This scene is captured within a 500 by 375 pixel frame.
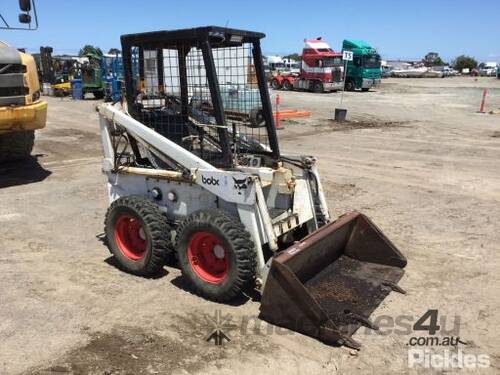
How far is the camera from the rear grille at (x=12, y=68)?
6.88 m

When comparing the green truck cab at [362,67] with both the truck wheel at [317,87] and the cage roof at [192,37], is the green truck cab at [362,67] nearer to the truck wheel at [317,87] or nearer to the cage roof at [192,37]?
the truck wheel at [317,87]

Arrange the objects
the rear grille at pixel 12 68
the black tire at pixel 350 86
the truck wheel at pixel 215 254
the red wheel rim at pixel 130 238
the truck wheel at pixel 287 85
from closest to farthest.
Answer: the truck wheel at pixel 215 254 → the red wheel rim at pixel 130 238 → the rear grille at pixel 12 68 → the black tire at pixel 350 86 → the truck wheel at pixel 287 85

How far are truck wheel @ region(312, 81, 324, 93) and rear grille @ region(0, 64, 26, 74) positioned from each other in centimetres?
2429

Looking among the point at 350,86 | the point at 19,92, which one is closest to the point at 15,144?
the point at 19,92

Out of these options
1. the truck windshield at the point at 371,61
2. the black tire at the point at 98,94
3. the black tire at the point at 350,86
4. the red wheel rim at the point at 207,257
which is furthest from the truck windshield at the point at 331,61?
the red wheel rim at the point at 207,257

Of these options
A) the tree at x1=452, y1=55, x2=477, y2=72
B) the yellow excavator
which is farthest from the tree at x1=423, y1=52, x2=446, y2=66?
Answer: the yellow excavator

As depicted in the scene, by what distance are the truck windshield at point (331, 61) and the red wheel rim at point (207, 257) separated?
27.0 metres

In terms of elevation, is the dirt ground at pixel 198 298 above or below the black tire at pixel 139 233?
below

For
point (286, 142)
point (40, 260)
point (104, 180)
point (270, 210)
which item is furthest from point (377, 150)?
point (40, 260)

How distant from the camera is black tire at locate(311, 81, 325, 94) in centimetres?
2984

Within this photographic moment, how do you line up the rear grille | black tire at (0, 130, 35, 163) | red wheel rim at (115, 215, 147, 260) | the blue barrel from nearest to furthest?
red wheel rim at (115, 215, 147, 260) < the rear grille < black tire at (0, 130, 35, 163) < the blue barrel

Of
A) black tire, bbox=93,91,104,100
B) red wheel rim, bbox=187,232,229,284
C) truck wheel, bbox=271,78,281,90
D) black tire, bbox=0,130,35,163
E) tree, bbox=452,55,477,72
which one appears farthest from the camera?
tree, bbox=452,55,477,72

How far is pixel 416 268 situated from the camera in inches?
187

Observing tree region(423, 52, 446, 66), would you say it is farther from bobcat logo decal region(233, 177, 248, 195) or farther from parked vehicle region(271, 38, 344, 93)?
bobcat logo decal region(233, 177, 248, 195)
